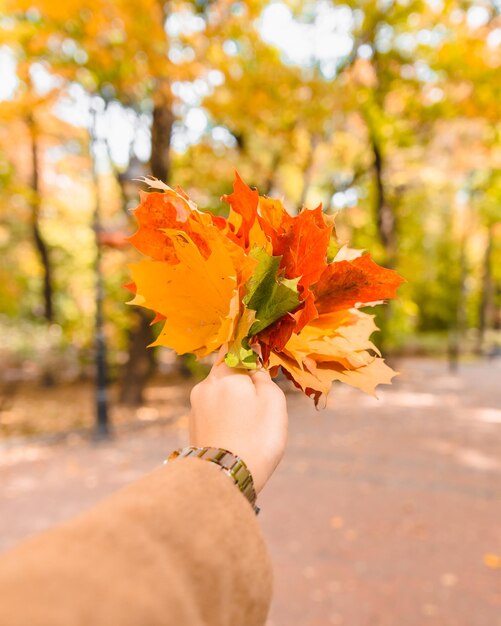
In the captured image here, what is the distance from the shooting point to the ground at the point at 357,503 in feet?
A: 12.1

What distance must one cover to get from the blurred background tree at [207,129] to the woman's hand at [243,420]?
2659 mm

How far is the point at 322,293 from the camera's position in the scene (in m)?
0.93

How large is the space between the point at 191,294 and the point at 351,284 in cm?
28

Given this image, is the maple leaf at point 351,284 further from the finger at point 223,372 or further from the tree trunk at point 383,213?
the tree trunk at point 383,213

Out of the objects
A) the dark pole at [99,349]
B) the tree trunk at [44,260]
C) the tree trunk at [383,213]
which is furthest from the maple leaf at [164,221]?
the tree trunk at [44,260]

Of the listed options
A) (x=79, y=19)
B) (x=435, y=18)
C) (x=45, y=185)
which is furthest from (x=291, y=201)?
(x=79, y=19)

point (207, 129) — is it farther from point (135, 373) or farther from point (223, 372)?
point (223, 372)

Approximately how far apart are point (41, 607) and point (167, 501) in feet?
0.61

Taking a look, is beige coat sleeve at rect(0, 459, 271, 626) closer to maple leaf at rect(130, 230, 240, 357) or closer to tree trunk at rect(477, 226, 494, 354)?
maple leaf at rect(130, 230, 240, 357)

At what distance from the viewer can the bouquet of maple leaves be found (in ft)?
2.84

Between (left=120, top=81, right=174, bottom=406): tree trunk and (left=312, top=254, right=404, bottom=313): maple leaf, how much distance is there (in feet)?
27.3

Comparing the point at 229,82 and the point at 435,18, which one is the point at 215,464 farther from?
the point at 435,18

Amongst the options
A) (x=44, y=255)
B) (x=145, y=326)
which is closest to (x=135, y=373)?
(x=145, y=326)

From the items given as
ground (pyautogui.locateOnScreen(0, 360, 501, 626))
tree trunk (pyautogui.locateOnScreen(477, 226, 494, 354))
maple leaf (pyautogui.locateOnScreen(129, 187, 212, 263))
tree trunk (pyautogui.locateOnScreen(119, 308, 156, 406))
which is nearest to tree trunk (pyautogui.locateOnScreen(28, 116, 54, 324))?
tree trunk (pyautogui.locateOnScreen(119, 308, 156, 406))
